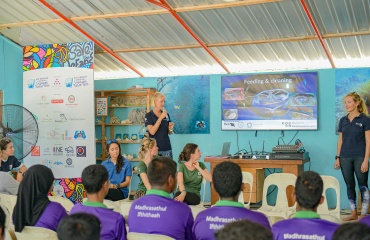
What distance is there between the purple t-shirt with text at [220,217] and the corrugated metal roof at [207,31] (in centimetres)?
441

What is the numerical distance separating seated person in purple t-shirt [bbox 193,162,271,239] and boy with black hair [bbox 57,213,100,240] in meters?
0.99

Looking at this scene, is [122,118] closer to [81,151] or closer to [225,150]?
[81,151]

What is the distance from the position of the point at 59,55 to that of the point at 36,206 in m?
5.45

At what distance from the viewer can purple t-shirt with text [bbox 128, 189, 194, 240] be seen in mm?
3137

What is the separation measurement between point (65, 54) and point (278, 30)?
3.61 metres

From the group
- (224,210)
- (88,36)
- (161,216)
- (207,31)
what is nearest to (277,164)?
(207,31)

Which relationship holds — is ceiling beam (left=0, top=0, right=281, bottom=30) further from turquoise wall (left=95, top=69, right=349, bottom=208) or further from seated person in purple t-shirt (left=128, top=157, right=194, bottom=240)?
seated person in purple t-shirt (left=128, top=157, right=194, bottom=240)

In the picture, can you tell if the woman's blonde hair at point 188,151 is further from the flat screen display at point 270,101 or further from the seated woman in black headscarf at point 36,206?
the flat screen display at point 270,101

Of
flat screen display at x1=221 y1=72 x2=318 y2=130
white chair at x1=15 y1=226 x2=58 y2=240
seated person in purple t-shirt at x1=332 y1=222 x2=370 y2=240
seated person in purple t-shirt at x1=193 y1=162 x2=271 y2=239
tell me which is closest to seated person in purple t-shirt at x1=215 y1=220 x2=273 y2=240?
seated person in purple t-shirt at x1=332 y1=222 x2=370 y2=240

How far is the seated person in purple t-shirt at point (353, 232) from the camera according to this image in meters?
1.70

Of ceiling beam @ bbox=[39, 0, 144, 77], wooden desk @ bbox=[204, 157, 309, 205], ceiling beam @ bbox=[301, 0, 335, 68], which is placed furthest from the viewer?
ceiling beam @ bbox=[39, 0, 144, 77]

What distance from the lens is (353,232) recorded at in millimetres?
1720

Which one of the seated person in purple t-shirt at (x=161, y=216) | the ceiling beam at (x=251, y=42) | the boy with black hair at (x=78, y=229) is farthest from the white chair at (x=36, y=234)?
the ceiling beam at (x=251, y=42)

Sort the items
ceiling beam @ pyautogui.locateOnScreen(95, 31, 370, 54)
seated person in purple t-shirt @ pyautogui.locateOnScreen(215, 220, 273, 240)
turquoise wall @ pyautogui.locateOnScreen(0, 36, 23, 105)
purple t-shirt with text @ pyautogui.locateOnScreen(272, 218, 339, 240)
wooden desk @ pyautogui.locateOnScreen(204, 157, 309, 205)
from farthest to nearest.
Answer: turquoise wall @ pyautogui.locateOnScreen(0, 36, 23, 105) < wooden desk @ pyautogui.locateOnScreen(204, 157, 309, 205) < ceiling beam @ pyautogui.locateOnScreen(95, 31, 370, 54) < purple t-shirt with text @ pyautogui.locateOnScreen(272, 218, 339, 240) < seated person in purple t-shirt @ pyautogui.locateOnScreen(215, 220, 273, 240)
